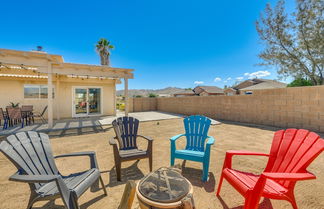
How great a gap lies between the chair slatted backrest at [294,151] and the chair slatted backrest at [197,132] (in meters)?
1.21

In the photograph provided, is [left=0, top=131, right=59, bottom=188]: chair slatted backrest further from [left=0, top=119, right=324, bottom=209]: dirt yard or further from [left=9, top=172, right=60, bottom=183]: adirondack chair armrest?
[left=0, top=119, right=324, bottom=209]: dirt yard

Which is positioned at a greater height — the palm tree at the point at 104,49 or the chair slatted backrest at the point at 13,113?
the palm tree at the point at 104,49

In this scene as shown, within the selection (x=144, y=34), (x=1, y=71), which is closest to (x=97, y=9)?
(x=144, y=34)

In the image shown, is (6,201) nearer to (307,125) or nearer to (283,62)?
(307,125)

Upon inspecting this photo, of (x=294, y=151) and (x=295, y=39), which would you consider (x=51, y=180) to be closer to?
(x=294, y=151)

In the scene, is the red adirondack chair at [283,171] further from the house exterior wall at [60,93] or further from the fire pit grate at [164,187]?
the house exterior wall at [60,93]

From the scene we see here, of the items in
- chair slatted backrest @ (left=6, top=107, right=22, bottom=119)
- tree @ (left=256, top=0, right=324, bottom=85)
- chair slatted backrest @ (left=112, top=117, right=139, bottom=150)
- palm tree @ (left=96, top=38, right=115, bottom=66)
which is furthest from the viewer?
palm tree @ (left=96, top=38, right=115, bottom=66)

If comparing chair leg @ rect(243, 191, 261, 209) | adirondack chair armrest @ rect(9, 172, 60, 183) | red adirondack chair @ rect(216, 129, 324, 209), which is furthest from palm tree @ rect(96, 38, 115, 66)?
chair leg @ rect(243, 191, 261, 209)

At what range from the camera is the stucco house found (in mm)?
5961

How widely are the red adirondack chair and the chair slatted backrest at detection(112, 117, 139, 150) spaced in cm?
185

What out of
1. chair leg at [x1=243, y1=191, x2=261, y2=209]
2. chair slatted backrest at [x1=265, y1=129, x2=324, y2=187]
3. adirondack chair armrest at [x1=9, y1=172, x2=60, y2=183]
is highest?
chair slatted backrest at [x1=265, y1=129, x2=324, y2=187]

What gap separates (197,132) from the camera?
3.10 meters

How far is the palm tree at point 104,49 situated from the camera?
9984mm

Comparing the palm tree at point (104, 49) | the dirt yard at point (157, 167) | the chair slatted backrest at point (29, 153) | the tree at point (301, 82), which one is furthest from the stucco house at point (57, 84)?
the tree at point (301, 82)
